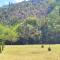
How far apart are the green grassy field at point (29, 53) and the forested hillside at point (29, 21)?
1.66 ft

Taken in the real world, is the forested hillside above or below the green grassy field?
above

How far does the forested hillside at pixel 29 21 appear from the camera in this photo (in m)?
8.74

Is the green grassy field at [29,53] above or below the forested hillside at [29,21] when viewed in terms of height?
below

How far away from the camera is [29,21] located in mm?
8898

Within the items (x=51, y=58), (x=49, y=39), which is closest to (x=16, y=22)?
(x=49, y=39)

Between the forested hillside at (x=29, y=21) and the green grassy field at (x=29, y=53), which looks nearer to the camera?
the green grassy field at (x=29, y=53)

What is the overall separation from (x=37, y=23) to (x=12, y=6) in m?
1.30

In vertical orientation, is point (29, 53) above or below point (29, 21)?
below

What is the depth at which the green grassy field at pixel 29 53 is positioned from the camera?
23.3ft

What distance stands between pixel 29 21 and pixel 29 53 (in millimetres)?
1783

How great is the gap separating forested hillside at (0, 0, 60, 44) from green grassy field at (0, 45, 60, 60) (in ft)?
1.66

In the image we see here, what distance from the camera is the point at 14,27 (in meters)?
8.77

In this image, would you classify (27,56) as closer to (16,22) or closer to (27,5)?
(16,22)

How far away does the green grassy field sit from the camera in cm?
711
